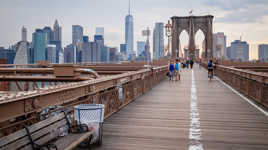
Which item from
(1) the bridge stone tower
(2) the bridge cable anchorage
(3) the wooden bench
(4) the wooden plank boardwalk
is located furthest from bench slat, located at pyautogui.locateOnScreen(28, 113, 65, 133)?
(1) the bridge stone tower

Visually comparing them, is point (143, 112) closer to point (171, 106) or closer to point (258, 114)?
point (171, 106)

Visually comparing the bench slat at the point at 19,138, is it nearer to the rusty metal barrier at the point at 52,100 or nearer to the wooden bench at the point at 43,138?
the wooden bench at the point at 43,138

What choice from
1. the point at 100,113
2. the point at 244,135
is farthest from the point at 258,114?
the point at 100,113

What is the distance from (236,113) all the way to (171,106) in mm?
2207

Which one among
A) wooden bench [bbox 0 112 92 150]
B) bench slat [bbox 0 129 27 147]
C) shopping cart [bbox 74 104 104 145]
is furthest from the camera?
shopping cart [bbox 74 104 104 145]

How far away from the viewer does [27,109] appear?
370 cm

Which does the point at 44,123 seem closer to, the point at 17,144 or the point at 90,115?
the point at 17,144

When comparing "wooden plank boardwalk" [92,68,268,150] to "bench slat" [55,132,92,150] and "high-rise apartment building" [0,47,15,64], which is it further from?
"high-rise apartment building" [0,47,15,64]

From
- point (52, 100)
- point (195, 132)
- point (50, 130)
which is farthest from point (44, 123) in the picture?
point (195, 132)

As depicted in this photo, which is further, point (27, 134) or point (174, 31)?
point (174, 31)

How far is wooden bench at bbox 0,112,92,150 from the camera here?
3.28 metres

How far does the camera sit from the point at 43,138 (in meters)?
3.94

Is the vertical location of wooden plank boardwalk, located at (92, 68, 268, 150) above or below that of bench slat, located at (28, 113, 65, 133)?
below

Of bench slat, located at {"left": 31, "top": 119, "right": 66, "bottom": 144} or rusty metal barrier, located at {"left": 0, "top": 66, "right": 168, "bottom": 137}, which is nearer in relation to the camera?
rusty metal barrier, located at {"left": 0, "top": 66, "right": 168, "bottom": 137}
